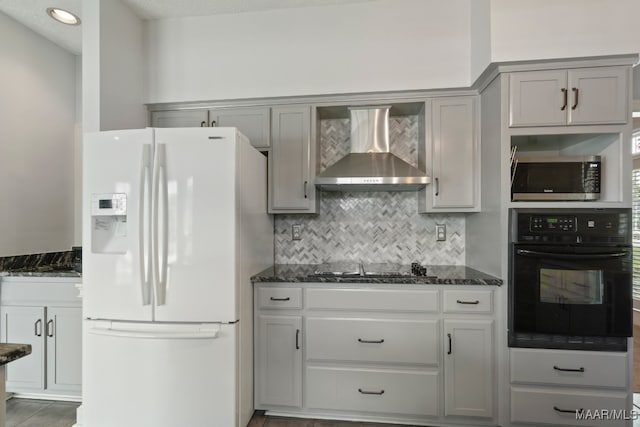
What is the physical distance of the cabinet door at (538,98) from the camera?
6.27 ft

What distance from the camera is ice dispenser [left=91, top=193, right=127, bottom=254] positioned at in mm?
1805

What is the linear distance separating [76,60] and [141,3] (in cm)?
112

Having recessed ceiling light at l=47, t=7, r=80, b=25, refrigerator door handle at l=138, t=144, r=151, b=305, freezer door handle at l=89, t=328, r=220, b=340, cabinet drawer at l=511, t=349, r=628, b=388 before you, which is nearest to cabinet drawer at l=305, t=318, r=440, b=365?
cabinet drawer at l=511, t=349, r=628, b=388

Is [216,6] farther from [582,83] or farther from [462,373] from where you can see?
[462,373]

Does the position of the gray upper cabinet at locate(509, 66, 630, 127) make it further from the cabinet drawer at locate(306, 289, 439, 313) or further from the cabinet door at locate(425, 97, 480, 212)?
the cabinet drawer at locate(306, 289, 439, 313)

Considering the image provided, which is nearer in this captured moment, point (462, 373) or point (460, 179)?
point (462, 373)

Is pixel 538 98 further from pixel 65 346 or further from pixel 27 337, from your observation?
pixel 27 337

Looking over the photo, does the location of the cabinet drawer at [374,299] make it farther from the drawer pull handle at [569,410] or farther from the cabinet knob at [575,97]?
the cabinet knob at [575,97]

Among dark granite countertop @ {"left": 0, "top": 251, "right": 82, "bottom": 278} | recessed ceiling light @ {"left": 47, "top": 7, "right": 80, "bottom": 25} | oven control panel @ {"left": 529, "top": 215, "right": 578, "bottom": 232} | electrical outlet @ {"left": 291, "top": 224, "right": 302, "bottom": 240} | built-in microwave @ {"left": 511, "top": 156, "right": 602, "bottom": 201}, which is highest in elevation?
recessed ceiling light @ {"left": 47, "top": 7, "right": 80, "bottom": 25}

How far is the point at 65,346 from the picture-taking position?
7.47 ft

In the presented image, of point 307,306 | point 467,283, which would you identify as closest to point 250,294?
point 307,306

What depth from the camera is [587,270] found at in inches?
72.8

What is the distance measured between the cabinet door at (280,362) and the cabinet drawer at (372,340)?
0.31 ft

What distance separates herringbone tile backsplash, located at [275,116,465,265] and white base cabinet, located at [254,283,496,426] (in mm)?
677
